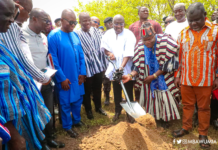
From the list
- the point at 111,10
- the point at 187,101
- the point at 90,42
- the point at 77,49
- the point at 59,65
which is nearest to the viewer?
the point at 187,101

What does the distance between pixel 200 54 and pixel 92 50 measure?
80.3 inches

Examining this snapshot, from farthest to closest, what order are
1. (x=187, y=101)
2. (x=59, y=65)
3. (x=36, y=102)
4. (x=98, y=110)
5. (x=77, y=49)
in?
(x=98, y=110)
(x=77, y=49)
(x=59, y=65)
(x=187, y=101)
(x=36, y=102)

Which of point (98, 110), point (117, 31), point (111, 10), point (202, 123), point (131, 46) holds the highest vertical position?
point (111, 10)

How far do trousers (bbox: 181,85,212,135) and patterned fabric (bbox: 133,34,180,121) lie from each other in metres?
0.20

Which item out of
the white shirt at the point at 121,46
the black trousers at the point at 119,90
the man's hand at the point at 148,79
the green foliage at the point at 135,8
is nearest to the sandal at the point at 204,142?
the man's hand at the point at 148,79

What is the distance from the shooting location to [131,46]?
10.4 feet

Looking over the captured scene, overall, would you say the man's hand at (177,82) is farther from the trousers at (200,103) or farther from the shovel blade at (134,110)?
the shovel blade at (134,110)

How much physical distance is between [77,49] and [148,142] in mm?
1990

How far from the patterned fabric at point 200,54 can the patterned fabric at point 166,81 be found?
211 mm

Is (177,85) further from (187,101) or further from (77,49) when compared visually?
(77,49)

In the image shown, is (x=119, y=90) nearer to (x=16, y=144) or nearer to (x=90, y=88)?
(x=90, y=88)

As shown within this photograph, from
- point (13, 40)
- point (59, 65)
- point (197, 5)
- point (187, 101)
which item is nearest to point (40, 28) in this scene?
point (59, 65)

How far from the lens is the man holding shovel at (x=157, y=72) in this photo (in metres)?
2.74

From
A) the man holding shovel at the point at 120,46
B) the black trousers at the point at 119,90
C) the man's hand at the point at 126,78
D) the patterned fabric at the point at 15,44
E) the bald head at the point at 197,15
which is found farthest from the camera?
the black trousers at the point at 119,90
